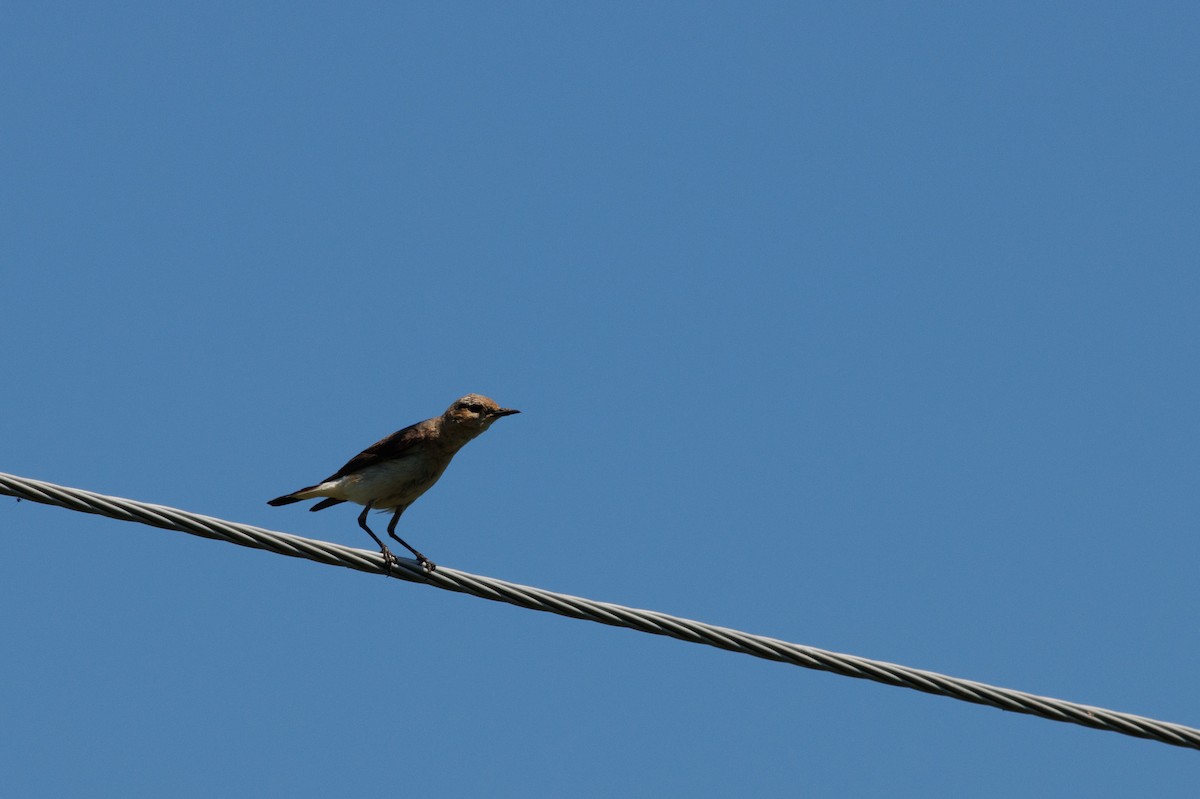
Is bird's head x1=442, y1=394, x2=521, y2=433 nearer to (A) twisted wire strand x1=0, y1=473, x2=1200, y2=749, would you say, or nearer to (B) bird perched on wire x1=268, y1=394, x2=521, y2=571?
(B) bird perched on wire x1=268, y1=394, x2=521, y2=571

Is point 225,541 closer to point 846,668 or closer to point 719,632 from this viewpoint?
point 719,632

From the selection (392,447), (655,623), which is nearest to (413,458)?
(392,447)

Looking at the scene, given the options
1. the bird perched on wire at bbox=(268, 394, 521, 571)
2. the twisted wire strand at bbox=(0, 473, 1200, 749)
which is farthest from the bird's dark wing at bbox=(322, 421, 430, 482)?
the twisted wire strand at bbox=(0, 473, 1200, 749)

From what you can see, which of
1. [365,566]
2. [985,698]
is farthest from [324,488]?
[985,698]

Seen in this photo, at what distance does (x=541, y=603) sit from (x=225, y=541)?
1.57 m

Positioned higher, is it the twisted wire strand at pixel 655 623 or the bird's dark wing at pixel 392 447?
the bird's dark wing at pixel 392 447

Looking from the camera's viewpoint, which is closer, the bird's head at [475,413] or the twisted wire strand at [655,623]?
the twisted wire strand at [655,623]

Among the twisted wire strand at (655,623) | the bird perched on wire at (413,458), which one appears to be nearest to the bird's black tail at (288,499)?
the bird perched on wire at (413,458)

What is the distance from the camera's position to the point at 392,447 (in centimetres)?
1216

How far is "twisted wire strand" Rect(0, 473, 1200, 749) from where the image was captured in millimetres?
6629

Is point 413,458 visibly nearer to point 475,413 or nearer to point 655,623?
point 475,413

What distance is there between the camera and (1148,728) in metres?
6.63

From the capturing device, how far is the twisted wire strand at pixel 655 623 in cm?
663

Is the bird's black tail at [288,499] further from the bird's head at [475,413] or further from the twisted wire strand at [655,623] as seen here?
the twisted wire strand at [655,623]
